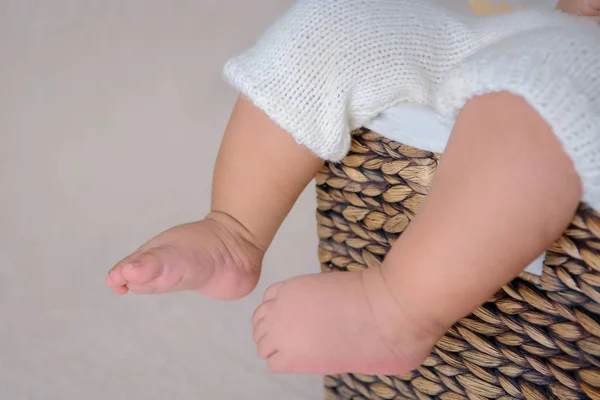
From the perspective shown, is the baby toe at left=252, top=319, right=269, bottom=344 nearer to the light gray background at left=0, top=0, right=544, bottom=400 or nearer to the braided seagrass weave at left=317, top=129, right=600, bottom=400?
the braided seagrass weave at left=317, top=129, right=600, bottom=400

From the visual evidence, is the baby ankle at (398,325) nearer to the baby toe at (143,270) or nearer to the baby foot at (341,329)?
the baby foot at (341,329)

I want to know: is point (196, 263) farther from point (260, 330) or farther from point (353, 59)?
point (353, 59)

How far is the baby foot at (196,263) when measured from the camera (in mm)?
655

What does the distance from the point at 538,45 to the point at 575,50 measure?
1.1 inches

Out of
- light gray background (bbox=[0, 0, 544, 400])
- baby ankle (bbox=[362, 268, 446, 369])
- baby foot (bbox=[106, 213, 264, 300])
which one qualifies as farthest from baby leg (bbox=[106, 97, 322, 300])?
light gray background (bbox=[0, 0, 544, 400])

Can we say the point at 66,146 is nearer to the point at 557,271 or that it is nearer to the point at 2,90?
the point at 2,90

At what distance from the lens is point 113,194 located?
1250 mm

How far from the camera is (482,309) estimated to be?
0.69m

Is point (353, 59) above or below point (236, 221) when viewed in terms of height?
above

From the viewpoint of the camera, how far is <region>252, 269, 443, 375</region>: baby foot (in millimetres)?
613

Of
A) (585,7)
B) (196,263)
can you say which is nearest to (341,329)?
(196,263)

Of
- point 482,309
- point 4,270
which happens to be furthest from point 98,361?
point 482,309

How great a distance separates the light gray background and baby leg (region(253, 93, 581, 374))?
370 millimetres

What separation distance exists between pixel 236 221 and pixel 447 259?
25cm
